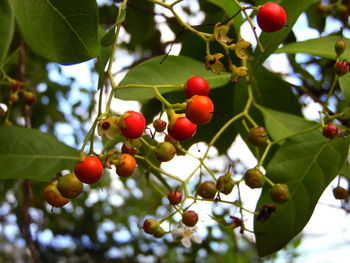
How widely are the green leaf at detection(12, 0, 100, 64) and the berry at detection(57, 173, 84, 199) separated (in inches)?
8.9

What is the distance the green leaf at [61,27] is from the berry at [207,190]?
0.37 meters

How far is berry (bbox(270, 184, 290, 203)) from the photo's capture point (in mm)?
959

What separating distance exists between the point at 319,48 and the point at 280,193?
432 mm

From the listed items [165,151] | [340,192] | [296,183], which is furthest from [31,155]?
[340,192]

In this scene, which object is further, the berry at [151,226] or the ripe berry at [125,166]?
the berry at [151,226]

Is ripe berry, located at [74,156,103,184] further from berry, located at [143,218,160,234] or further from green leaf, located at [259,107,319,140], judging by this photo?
green leaf, located at [259,107,319,140]

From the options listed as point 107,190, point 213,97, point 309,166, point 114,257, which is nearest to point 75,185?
point 309,166

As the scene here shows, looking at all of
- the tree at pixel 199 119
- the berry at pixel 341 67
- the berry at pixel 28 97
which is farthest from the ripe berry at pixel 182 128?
the berry at pixel 28 97

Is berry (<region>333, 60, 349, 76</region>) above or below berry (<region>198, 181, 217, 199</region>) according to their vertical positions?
above

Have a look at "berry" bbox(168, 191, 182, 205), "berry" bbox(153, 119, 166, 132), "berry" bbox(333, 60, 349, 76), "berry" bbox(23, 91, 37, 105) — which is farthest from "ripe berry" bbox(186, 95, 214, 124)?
"berry" bbox(23, 91, 37, 105)

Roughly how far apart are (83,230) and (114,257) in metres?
0.41

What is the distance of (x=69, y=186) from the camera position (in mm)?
803

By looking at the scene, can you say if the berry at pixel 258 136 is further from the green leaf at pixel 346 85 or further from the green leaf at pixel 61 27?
the green leaf at pixel 61 27

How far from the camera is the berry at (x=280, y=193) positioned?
959 mm
